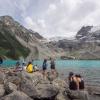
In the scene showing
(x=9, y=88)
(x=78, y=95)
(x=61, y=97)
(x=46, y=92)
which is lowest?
(x=61, y=97)

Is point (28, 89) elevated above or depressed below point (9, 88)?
below

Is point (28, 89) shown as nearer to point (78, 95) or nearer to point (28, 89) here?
point (28, 89)

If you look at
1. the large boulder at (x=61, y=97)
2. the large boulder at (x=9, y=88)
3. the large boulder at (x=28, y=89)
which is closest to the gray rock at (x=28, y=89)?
the large boulder at (x=28, y=89)

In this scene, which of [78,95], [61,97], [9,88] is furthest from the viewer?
[61,97]

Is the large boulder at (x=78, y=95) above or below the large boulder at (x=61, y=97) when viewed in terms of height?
above

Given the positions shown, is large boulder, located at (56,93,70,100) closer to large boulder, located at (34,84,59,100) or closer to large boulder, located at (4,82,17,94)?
large boulder, located at (34,84,59,100)

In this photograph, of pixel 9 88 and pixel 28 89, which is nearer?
pixel 9 88

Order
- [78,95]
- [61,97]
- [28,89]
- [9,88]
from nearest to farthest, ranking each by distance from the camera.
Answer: [9,88]
[28,89]
[78,95]
[61,97]

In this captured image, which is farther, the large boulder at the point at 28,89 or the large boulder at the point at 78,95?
the large boulder at the point at 78,95

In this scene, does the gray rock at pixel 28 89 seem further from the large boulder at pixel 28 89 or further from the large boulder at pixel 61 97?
the large boulder at pixel 61 97

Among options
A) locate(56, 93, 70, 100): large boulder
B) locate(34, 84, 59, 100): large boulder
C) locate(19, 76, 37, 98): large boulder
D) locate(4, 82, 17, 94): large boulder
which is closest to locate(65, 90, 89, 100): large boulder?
locate(56, 93, 70, 100): large boulder

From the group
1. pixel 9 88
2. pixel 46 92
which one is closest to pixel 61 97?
pixel 46 92

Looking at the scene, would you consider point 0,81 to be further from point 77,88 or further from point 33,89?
point 77,88

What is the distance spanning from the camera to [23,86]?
2984 centimetres
